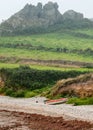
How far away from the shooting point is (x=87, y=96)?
60344 millimetres

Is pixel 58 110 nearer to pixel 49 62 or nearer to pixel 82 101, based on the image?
pixel 82 101

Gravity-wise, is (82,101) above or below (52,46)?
above

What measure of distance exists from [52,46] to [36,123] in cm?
9875

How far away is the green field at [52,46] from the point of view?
124438 mm

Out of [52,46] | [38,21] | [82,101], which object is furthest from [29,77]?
[38,21]

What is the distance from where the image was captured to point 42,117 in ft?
150

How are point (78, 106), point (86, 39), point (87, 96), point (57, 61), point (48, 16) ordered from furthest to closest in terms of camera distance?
point (48, 16) → point (86, 39) → point (57, 61) → point (87, 96) → point (78, 106)

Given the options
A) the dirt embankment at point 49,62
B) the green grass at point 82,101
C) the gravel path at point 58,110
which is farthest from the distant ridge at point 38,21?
the green grass at point 82,101

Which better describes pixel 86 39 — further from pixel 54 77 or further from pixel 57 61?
pixel 54 77

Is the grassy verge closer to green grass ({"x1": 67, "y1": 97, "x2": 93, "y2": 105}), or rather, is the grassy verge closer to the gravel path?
green grass ({"x1": 67, "y1": 97, "x2": 93, "y2": 105})

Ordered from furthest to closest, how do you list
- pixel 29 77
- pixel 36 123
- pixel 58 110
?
pixel 29 77, pixel 58 110, pixel 36 123

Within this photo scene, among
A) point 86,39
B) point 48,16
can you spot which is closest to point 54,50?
point 86,39

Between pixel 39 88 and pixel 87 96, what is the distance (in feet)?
68.6

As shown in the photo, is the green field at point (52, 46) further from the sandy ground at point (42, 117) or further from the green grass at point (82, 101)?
the sandy ground at point (42, 117)
